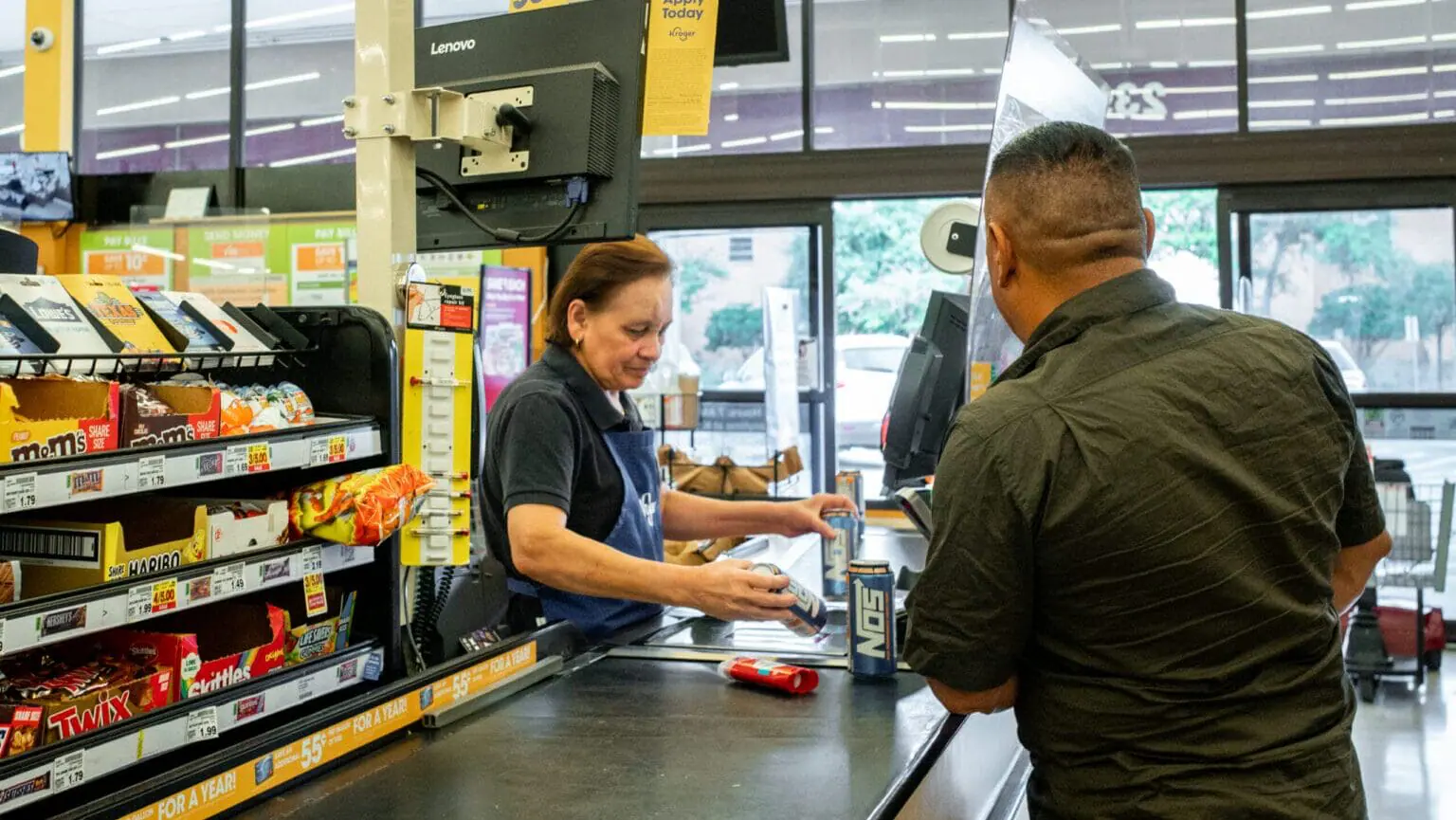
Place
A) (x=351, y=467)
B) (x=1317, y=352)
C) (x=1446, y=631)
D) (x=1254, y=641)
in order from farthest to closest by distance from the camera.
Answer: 1. (x=1446, y=631)
2. (x=351, y=467)
3. (x=1317, y=352)
4. (x=1254, y=641)

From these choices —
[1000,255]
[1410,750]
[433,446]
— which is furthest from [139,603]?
[1410,750]

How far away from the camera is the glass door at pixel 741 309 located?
688 centimetres

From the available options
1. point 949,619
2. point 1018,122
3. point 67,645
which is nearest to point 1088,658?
point 949,619

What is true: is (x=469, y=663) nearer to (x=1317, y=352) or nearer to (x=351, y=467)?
(x=351, y=467)

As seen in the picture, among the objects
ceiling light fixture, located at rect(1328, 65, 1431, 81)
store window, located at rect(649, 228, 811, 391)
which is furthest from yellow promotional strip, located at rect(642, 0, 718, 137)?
ceiling light fixture, located at rect(1328, 65, 1431, 81)

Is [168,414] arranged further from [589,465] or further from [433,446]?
[589,465]

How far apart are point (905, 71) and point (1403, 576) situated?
3.61 meters

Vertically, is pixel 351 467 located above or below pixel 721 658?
above

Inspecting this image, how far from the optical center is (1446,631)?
6191mm

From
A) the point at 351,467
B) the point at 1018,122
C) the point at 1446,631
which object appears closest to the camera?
the point at 351,467

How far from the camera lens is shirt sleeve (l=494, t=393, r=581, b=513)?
2.08 m

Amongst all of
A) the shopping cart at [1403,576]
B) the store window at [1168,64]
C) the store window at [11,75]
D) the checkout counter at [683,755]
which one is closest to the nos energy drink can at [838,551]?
the checkout counter at [683,755]

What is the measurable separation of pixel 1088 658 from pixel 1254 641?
0.17m

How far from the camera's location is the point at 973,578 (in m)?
1.32
